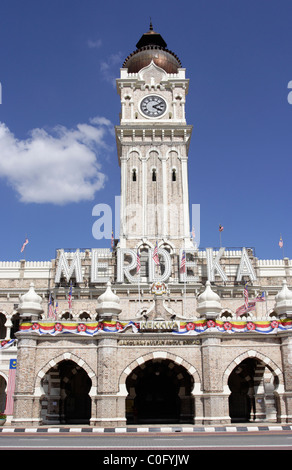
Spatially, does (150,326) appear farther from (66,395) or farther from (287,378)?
(66,395)

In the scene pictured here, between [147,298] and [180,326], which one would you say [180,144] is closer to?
[147,298]

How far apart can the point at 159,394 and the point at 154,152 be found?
30962 millimetres

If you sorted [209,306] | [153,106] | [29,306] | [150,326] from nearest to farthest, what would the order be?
[209,306], [150,326], [29,306], [153,106]

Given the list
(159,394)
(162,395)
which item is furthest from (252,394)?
(159,394)

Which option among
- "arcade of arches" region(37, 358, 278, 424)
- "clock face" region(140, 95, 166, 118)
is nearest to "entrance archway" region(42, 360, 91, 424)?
"arcade of arches" region(37, 358, 278, 424)

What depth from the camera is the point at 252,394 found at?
33.0 meters

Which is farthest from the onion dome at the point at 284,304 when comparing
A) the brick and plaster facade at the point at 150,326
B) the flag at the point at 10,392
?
the flag at the point at 10,392

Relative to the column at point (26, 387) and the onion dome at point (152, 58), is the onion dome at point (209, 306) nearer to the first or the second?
the column at point (26, 387)

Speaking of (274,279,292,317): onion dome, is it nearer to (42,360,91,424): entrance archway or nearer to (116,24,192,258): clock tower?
(42,360,91,424): entrance archway

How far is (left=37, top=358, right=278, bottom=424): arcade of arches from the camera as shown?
1259 inches

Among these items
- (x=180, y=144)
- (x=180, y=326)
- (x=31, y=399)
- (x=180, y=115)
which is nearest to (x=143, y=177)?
(x=180, y=144)

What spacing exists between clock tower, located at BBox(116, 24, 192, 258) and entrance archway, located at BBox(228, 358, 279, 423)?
61.6ft

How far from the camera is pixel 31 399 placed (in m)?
28.1
